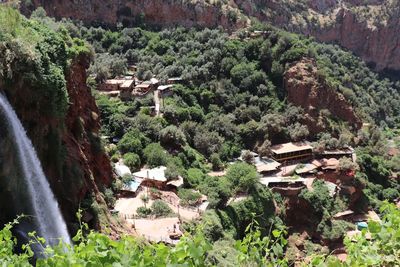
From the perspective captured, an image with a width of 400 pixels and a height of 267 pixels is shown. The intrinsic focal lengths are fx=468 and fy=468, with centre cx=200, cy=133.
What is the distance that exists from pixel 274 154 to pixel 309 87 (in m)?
9.31

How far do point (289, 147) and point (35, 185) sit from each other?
28.6m

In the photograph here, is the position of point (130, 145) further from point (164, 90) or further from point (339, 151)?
point (339, 151)

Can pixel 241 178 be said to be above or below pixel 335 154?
above

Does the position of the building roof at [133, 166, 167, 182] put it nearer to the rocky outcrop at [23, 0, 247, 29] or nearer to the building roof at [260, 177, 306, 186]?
the building roof at [260, 177, 306, 186]

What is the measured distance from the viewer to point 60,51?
19.4m

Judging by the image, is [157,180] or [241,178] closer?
[157,180]

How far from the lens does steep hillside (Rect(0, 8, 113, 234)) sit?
50.1ft

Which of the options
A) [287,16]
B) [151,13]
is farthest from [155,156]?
[287,16]

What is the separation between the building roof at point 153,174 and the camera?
97.6 feet

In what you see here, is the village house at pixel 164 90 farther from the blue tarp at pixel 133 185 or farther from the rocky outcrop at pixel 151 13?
the rocky outcrop at pixel 151 13

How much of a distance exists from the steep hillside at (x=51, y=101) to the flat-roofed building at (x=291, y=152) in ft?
68.5

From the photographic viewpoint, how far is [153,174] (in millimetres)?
30250

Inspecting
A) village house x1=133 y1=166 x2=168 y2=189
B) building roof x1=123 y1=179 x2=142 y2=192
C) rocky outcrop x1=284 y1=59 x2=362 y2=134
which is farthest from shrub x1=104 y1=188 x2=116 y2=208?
rocky outcrop x1=284 y1=59 x2=362 y2=134

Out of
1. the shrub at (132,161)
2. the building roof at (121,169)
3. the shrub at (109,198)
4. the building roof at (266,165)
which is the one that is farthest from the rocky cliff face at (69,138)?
the building roof at (266,165)
